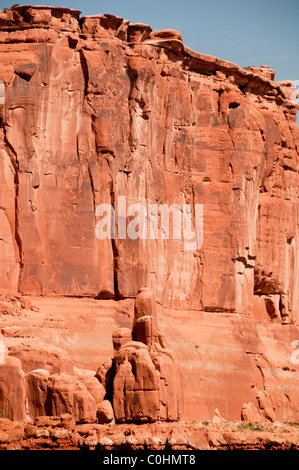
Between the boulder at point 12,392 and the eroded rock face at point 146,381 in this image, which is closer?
the boulder at point 12,392

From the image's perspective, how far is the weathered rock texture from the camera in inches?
2389

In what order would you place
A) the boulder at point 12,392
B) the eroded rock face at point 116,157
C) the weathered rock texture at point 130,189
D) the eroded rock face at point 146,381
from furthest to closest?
1. the eroded rock face at point 116,157
2. the weathered rock texture at point 130,189
3. the eroded rock face at point 146,381
4. the boulder at point 12,392

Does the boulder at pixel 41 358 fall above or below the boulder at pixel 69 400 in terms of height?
above

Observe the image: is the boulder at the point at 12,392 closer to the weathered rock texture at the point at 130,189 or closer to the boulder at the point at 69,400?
the boulder at the point at 69,400

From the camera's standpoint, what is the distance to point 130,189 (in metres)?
62.8

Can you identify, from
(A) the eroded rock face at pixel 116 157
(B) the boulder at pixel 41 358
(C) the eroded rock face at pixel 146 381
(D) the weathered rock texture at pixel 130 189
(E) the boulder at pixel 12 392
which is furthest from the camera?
(A) the eroded rock face at pixel 116 157

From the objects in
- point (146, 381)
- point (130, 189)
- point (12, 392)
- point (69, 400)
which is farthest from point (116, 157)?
point (12, 392)

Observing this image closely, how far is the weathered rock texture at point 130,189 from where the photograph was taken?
60.7m

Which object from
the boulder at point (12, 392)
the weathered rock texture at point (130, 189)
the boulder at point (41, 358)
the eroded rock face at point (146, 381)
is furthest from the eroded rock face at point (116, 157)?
the boulder at point (12, 392)

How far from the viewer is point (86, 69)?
62.3 m
